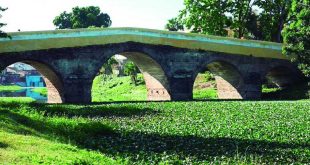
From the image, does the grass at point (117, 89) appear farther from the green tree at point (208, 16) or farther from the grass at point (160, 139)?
the grass at point (160, 139)

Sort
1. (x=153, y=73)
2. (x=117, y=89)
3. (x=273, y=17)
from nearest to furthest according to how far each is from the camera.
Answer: (x=153, y=73) < (x=273, y=17) < (x=117, y=89)

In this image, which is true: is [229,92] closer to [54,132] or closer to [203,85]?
[203,85]

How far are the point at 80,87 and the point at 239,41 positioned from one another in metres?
12.8

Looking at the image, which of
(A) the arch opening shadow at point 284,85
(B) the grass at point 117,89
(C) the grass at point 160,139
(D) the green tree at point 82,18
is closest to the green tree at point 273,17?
(A) the arch opening shadow at point 284,85

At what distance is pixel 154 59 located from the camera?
3028 centimetres

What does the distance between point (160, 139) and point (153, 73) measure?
20327 millimetres

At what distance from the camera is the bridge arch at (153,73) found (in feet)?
101

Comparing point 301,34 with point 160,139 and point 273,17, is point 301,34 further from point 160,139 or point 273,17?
point 160,139

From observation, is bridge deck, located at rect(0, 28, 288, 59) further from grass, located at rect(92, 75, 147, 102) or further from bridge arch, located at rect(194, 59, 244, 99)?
grass, located at rect(92, 75, 147, 102)

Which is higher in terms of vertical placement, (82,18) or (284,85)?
(82,18)

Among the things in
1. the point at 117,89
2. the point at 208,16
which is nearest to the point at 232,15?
the point at 208,16

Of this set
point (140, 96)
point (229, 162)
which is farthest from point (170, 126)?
point (140, 96)

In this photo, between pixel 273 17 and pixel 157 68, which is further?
pixel 273 17

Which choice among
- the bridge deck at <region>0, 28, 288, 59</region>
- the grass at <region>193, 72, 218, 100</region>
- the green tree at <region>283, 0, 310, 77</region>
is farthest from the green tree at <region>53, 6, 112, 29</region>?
the green tree at <region>283, 0, 310, 77</region>
